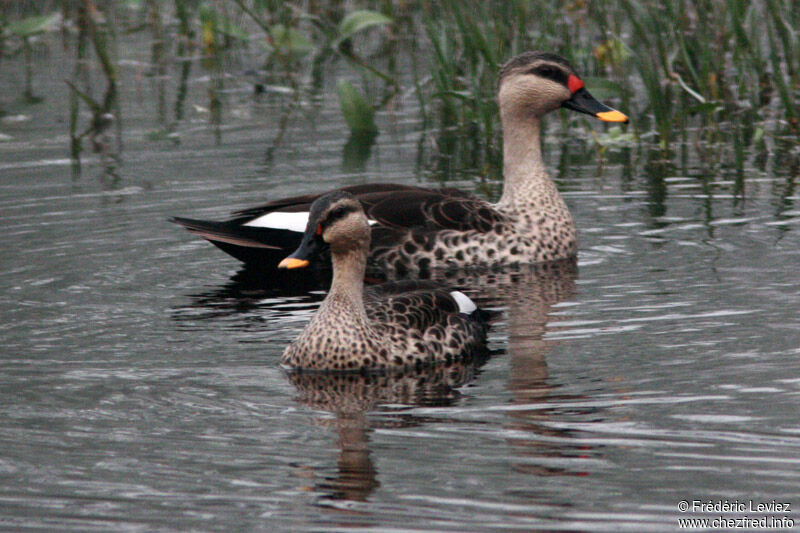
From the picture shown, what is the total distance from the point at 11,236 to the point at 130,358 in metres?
3.31

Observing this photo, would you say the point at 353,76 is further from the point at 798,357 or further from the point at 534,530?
the point at 534,530

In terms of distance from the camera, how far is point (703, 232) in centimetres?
950

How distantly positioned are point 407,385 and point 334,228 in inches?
34.4

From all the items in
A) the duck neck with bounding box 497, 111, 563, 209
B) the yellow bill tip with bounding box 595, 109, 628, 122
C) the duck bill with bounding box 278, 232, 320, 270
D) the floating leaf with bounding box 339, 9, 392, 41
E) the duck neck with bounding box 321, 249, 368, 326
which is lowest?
the duck neck with bounding box 321, 249, 368, 326

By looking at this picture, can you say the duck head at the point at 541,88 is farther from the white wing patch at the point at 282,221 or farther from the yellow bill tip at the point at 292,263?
the yellow bill tip at the point at 292,263

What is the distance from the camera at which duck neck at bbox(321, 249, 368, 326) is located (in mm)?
6840

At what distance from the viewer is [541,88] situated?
10.0m

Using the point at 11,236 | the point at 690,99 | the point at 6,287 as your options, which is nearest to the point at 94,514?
the point at 6,287

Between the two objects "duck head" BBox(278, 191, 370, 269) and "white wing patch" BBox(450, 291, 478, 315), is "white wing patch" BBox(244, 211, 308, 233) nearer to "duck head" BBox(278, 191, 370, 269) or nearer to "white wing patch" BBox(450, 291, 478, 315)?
"white wing patch" BBox(450, 291, 478, 315)

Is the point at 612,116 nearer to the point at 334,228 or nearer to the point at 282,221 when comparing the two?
the point at 282,221

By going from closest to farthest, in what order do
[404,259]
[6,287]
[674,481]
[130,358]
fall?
[674,481] → [130,358] → [6,287] → [404,259]

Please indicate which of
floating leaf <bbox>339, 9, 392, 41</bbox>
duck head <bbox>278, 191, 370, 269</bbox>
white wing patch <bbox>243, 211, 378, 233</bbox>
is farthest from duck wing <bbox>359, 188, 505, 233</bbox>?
floating leaf <bbox>339, 9, 392, 41</bbox>

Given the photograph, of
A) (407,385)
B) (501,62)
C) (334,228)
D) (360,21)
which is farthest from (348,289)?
(360,21)

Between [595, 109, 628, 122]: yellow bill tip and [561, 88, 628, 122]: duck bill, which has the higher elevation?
[561, 88, 628, 122]: duck bill
